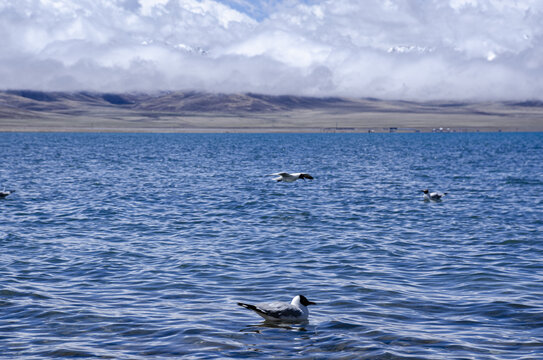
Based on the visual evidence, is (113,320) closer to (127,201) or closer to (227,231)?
(227,231)

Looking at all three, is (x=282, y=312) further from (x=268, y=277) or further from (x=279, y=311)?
(x=268, y=277)

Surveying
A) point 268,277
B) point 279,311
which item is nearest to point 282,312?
point 279,311

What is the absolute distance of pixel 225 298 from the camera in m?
16.5

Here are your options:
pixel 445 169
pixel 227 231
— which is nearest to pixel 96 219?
pixel 227 231

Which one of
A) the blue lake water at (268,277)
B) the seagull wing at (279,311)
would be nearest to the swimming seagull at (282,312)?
the seagull wing at (279,311)

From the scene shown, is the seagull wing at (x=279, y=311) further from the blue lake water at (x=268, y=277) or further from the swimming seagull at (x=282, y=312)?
the blue lake water at (x=268, y=277)

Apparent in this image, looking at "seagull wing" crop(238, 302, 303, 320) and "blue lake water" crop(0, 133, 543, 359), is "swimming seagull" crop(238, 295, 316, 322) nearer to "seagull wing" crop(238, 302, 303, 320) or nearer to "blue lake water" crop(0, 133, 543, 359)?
"seagull wing" crop(238, 302, 303, 320)

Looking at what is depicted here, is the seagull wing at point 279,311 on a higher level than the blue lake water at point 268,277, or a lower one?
higher

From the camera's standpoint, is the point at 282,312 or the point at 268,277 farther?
the point at 268,277

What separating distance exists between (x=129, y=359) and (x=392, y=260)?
10.9 meters

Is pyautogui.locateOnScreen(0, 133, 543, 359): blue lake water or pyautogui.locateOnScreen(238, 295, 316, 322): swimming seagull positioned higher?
pyautogui.locateOnScreen(238, 295, 316, 322): swimming seagull

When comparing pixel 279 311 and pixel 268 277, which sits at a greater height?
pixel 279 311

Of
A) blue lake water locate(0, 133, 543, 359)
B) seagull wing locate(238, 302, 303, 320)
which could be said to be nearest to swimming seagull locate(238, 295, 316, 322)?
seagull wing locate(238, 302, 303, 320)

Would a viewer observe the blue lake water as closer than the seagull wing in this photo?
Yes
